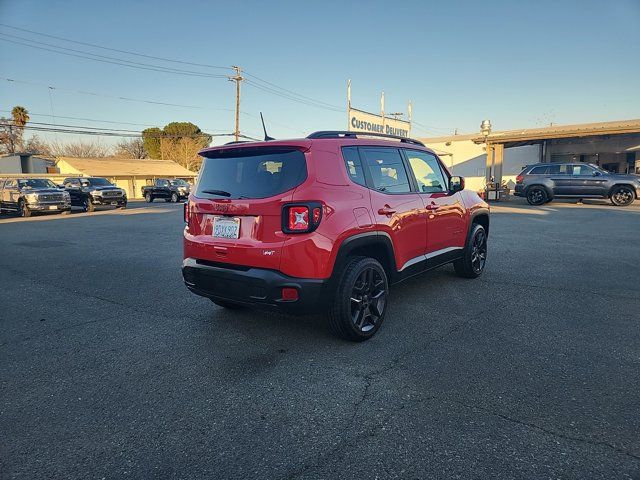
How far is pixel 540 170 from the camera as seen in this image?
60.9 feet

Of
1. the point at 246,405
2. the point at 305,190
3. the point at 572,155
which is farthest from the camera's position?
the point at 572,155

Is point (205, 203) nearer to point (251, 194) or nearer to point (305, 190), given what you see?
point (251, 194)

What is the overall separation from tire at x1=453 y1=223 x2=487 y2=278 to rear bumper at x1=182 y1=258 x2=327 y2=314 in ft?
10.0

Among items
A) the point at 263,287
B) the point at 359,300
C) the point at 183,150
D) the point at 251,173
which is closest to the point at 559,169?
the point at 359,300

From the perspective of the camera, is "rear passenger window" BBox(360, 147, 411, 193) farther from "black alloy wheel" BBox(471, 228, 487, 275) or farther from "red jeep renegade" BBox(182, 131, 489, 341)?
"black alloy wheel" BBox(471, 228, 487, 275)

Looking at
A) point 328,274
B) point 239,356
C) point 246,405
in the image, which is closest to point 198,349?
point 239,356

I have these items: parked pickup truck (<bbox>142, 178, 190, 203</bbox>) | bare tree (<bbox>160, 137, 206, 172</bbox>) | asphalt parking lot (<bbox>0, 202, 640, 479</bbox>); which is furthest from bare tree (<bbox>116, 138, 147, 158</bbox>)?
asphalt parking lot (<bbox>0, 202, 640, 479</bbox>)

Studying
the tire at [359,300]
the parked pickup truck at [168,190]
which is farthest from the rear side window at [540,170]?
the parked pickup truck at [168,190]

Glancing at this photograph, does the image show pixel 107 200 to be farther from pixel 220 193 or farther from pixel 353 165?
pixel 353 165

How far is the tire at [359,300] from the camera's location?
358 centimetres

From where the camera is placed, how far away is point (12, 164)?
162 ft

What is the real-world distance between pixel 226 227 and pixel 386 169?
5.67 feet

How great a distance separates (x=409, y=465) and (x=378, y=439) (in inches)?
10.4

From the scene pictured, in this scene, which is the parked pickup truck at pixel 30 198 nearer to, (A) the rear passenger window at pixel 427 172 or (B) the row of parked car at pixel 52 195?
(B) the row of parked car at pixel 52 195
